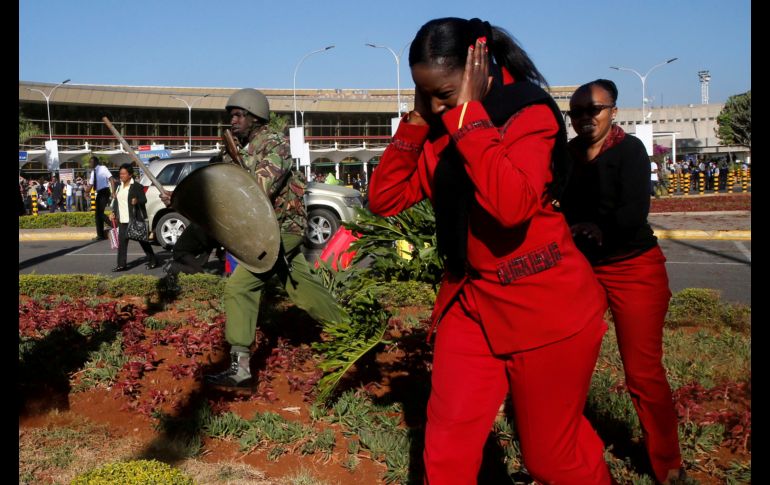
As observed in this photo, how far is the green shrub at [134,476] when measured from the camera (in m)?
2.50

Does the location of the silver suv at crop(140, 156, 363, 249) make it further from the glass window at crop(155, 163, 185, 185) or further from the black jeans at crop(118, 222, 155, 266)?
the black jeans at crop(118, 222, 155, 266)

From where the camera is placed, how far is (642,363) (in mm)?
3525

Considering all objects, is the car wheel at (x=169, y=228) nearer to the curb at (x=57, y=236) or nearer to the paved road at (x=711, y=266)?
the curb at (x=57, y=236)

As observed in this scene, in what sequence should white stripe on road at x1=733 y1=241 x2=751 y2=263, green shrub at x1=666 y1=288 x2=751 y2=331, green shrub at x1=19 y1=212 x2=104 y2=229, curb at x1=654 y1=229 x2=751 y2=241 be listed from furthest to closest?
1. green shrub at x1=19 y1=212 x2=104 y2=229
2. curb at x1=654 y1=229 x2=751 y2=241
3. white stripe on road at x1=733 y1=241 x2=751 y2=263
4. green shrub at x1=666 y1=288 x2=751 y2=331

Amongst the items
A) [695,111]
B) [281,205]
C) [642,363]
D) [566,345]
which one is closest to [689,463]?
[642,363]

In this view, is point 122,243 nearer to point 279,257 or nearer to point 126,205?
point 126,205

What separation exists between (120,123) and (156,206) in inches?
2353

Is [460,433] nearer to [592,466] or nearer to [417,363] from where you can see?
[592,466]

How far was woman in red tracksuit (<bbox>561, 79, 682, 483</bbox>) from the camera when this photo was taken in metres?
3.53

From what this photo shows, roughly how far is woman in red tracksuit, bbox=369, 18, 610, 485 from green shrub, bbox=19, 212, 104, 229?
2362cm

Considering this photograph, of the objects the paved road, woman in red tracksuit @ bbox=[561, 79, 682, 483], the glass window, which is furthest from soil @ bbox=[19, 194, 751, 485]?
the glass window

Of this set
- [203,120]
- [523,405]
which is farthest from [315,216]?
[203,120]

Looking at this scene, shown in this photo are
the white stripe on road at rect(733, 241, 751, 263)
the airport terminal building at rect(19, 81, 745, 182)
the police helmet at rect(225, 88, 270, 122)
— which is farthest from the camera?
the airport terminal building at rect(19, 81, 745, 182)

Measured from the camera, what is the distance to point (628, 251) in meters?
3.62
